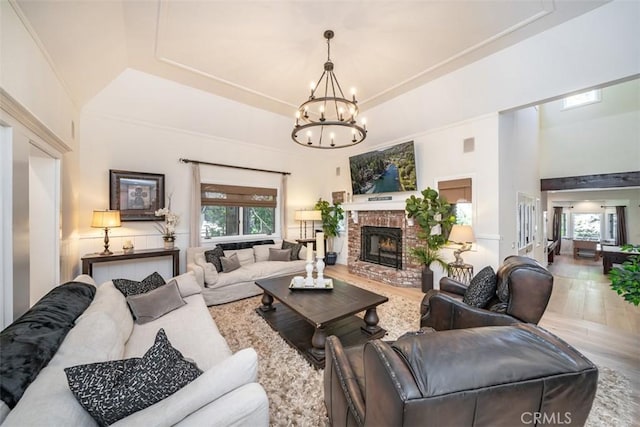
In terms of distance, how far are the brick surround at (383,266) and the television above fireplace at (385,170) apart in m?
0.56

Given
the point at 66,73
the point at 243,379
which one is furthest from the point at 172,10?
the point at 243,379

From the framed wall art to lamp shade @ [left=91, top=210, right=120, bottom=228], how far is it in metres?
0.46

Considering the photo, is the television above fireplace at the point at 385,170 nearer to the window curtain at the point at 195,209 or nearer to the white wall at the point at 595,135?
the window curtain at the point at 195,209

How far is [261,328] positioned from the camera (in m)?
2.91

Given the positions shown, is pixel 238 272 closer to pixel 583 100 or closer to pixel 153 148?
pixel 153 148

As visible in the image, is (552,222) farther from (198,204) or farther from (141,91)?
(141,91)

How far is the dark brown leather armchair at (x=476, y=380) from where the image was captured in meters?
0.74

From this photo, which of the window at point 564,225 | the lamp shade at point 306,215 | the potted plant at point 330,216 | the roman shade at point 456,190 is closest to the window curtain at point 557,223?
the window at point 564,225

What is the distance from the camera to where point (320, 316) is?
2.34 metres

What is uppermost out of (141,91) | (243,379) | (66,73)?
(141,91)

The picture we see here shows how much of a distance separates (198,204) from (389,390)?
4769 millimetres

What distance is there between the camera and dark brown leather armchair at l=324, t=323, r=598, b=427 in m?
A: 0.74

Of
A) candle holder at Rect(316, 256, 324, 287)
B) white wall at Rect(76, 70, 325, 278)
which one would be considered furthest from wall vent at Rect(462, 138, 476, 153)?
white wall at Rect(76, 70, 325, 278)

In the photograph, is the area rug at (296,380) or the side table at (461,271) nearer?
the area rug at (296,380)
